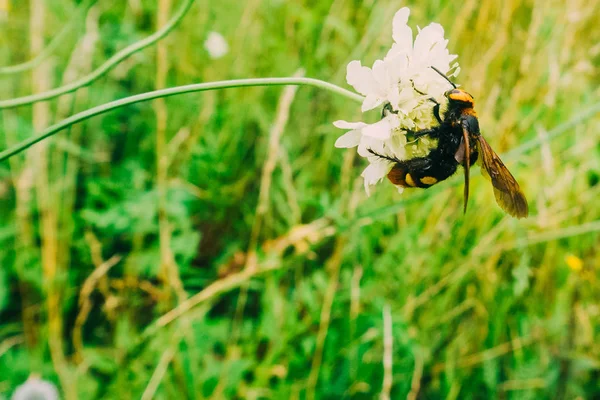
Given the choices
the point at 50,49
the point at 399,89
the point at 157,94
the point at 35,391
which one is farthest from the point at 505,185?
the point at 35,391

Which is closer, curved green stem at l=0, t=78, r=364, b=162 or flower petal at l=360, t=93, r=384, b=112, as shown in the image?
curved green stem at l=0, t=78, r=364, b=162

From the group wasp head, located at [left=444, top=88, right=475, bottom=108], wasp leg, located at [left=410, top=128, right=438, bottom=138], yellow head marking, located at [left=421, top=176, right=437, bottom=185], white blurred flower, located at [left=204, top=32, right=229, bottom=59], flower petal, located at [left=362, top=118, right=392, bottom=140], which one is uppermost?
white blurred flower, located at [left=204, top=32, right=229, bottom=59]

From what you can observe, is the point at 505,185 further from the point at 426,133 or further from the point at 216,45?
the point at 216,45

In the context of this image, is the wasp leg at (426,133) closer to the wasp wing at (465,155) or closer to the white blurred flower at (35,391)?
the wasp wing at (465,155)

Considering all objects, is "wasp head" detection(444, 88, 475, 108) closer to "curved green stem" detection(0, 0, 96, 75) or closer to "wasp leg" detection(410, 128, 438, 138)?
"wasp leg" detection(410, 128, 438, 138)

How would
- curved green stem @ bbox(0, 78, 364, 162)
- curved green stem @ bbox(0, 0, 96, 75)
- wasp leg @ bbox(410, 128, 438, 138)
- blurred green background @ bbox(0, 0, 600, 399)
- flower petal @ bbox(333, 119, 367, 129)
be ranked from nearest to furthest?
curved green stem @ bbox(0, 78, 364, 162) < flower petal @ bbox(333, 119, 367, 129) < wasp leg @ bbox(410, 128, 438, 138) < curved green stem @ bbox(0, 0, 96, 75) < blurred green background @ bbox(0, 0, 600, 399)

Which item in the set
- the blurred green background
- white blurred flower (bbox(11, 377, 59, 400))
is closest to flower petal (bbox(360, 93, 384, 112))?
the blurred green background
